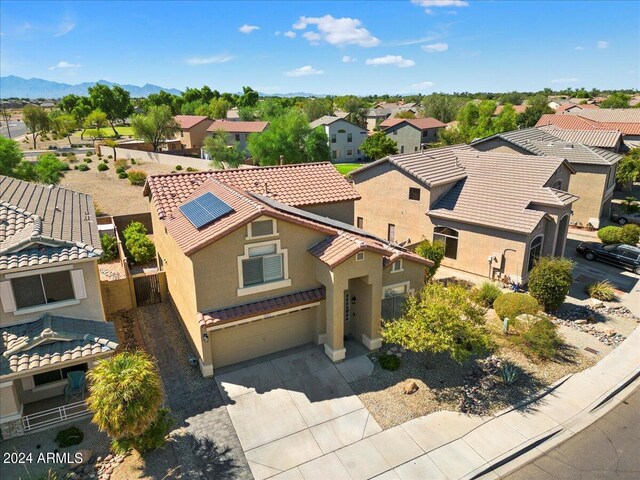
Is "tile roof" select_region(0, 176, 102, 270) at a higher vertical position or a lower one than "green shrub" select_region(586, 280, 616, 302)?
higher

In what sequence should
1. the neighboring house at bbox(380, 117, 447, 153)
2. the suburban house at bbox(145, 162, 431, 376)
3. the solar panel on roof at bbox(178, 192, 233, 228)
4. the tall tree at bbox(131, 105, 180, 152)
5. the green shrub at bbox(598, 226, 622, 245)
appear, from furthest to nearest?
the neighboring house at bbox(380, 117, 447, 153) → the tall tree at bbox(131, 105, 180, 152) → the green shrub at bbox(598, 226, 622, 245) → the solar panel on roof at bbox(178, 192, 233, 228) → the suburban house at bbox(145, 162, 431, 376)

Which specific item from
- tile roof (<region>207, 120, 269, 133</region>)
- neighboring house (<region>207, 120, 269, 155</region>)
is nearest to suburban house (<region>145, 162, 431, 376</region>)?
neighboring house (<region>207, 120, 269, 155</region>)

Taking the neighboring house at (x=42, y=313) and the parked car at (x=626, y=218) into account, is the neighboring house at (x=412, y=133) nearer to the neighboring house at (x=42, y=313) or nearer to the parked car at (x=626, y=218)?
the parked car at (x=626, y=218)

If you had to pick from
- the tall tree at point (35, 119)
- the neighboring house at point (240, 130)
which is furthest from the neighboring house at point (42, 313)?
the tall tree at point (35, 119)

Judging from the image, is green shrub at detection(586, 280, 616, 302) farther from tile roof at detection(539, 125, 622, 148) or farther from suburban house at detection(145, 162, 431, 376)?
tile roof at detection(539, 125, 622, 148)

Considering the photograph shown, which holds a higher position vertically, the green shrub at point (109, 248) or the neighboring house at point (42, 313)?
the neighboring house at point (42, 313)

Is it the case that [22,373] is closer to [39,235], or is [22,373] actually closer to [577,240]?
[39,235]
